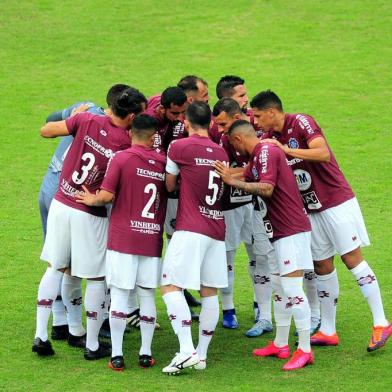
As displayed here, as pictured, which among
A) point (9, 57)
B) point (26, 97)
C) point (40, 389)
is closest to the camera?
point (40, 389)

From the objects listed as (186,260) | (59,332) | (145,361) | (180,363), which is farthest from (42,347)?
(186,260)

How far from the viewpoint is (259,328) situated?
34.8 feet

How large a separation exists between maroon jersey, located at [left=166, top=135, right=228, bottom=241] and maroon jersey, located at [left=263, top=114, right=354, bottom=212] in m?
0.78

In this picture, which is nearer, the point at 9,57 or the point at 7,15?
the point at 9,57

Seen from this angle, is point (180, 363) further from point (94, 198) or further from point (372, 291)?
point (372, 291)

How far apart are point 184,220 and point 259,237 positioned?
147 cm

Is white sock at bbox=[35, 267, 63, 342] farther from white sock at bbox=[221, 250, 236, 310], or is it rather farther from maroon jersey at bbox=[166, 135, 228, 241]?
white sock at bbox=[221, 250, 236, 310]

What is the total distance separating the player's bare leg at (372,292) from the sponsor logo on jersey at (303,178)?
30.5 inches

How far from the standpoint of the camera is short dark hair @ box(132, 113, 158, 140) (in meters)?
9.29

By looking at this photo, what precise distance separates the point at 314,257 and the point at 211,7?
14.1 metres

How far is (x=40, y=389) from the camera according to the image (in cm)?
886

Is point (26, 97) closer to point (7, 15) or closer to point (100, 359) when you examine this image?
point (7, 15)

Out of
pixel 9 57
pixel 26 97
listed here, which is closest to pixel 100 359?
pixel 26 97

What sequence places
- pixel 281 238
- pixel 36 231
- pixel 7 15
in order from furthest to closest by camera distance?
pixel 7 15 → pixel 36 231 → pixel 281 238
